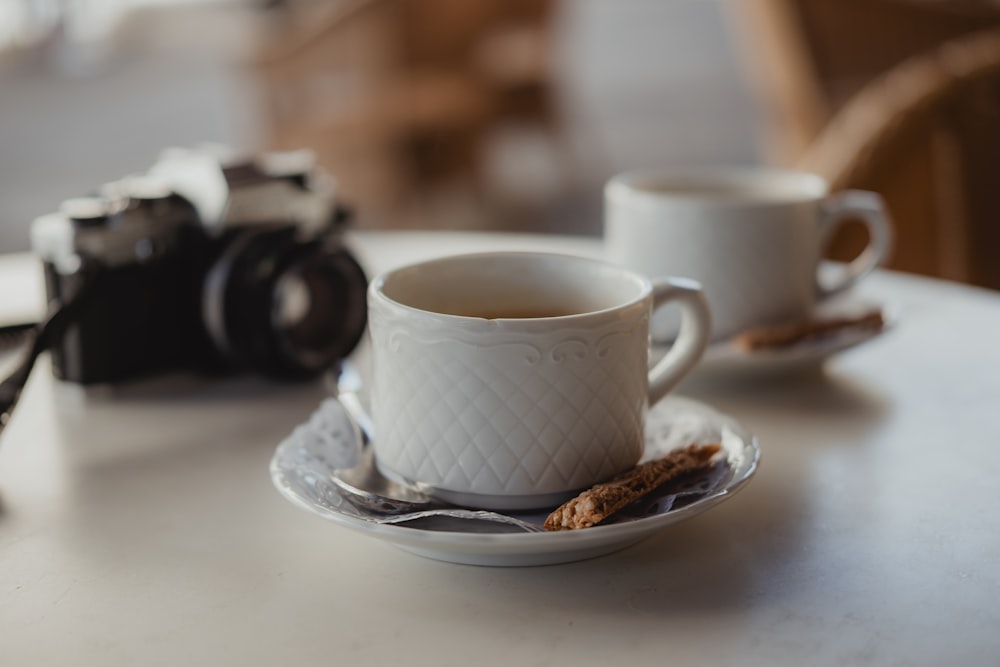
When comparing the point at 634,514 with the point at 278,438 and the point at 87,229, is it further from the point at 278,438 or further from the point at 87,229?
the point at 87,229

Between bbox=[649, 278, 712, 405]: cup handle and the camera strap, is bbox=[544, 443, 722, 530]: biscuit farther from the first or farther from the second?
the camera strap

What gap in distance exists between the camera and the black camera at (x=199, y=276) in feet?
2.24

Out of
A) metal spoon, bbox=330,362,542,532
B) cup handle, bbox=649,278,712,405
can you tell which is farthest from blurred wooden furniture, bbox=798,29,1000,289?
metal spoon, bbox=330,362,542,532

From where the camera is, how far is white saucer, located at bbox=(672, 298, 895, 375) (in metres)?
0.68

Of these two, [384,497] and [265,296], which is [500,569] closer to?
[384,497]

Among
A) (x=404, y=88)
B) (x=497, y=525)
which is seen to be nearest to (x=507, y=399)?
(x=497, y=525)

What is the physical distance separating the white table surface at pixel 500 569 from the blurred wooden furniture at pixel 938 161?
19.2 inches

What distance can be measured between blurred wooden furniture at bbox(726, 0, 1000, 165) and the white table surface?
3.21ft

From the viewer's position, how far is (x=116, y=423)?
2.19ft

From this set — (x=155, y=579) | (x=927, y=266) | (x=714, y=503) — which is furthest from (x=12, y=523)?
(x=927, y=266)

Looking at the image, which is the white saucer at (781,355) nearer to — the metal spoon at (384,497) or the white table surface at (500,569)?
the white table surface at (500,569)

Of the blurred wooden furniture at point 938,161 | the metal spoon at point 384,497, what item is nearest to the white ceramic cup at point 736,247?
the metal spoon at point 384,497

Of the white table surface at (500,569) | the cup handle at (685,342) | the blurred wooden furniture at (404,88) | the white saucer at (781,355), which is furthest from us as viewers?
the blurred wooden furniture at (404,88)

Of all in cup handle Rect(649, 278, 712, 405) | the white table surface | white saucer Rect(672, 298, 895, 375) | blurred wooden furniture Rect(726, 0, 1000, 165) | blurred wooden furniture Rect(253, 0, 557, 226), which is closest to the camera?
the white table surface
